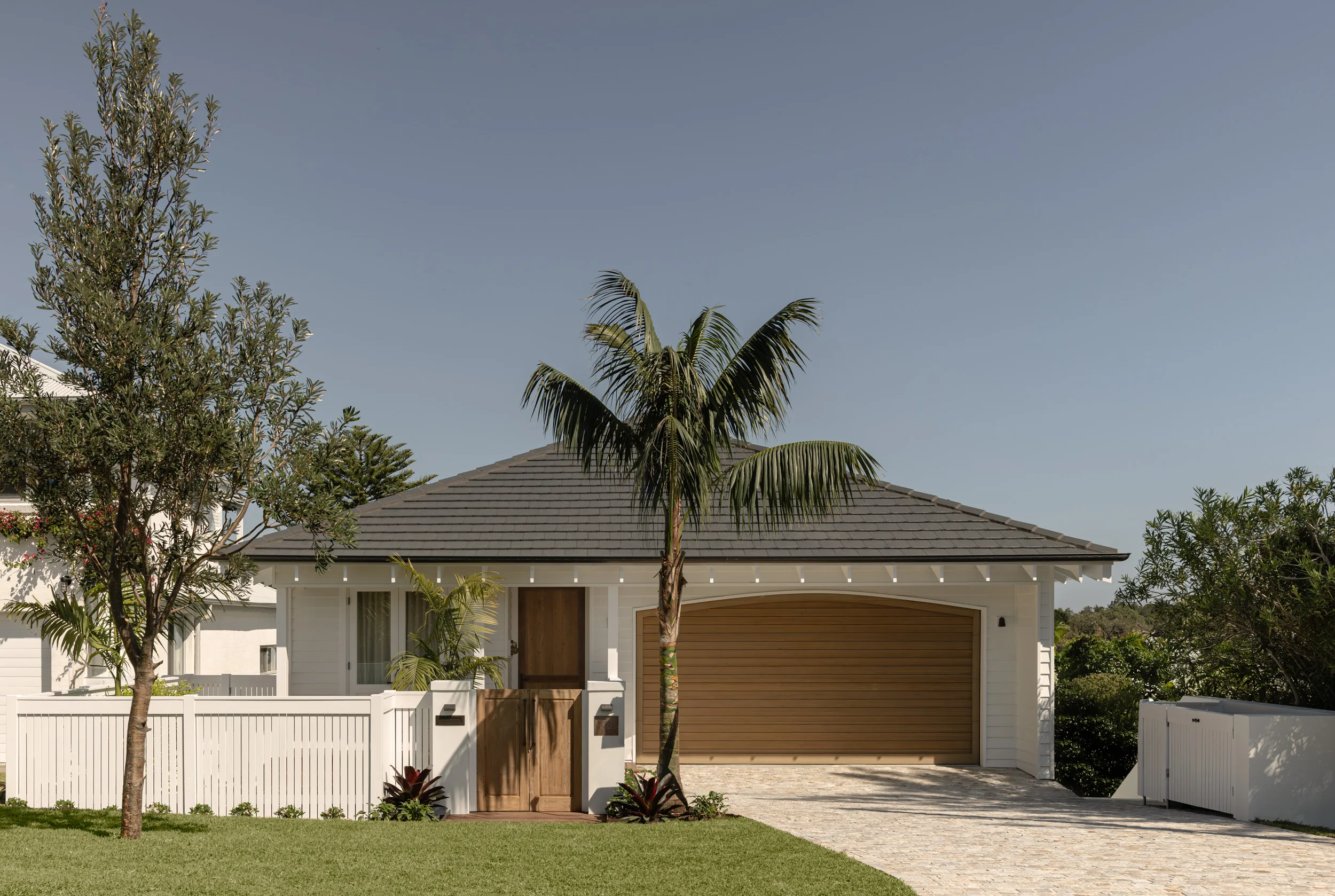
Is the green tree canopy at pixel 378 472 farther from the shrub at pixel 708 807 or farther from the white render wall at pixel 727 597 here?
the shrub at pixel 708 807

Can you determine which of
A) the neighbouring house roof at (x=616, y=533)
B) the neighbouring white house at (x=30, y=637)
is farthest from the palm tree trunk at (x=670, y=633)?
the neighbouring white house at (x=30, y=637)

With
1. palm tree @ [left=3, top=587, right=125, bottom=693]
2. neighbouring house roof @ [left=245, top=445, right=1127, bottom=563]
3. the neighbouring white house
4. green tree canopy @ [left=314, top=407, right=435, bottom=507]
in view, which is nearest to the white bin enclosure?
neighbouring house roof @ [left=245, top=445, right=1127, bottom=563]

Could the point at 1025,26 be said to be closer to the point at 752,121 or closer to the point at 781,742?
the point at 752,121

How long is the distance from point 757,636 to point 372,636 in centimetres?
600

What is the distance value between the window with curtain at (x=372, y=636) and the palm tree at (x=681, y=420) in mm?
5849

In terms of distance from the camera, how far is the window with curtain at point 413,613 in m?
14.4

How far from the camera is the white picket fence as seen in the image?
9969 millimetres

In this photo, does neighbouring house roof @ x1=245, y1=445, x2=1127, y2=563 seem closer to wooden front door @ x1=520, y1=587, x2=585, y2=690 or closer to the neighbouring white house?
wooden front door @ x1=520, y1=587, x2=585, y2=690

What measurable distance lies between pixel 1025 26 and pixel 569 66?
697 centimetres

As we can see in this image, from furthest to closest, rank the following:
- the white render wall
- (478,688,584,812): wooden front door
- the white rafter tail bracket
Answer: the white render wall, the white rafter tail bracket, (478,688,584,812): wooden front door

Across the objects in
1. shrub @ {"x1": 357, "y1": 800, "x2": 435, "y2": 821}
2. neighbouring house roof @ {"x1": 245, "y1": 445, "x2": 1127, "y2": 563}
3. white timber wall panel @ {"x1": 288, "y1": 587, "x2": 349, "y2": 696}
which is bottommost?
shrub @ {"x1": 357, "y1": 800, "x2": 435, "y2": 821}

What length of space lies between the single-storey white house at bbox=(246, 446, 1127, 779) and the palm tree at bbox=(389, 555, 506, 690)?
4.06ft

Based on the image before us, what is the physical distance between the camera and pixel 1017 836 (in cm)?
895

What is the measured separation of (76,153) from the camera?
320 inches
